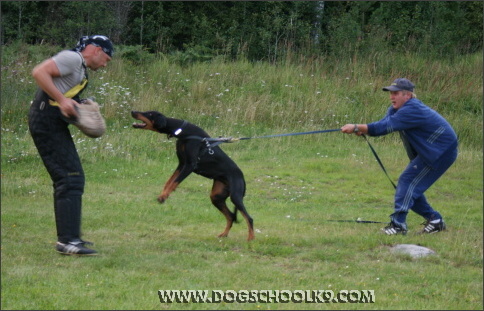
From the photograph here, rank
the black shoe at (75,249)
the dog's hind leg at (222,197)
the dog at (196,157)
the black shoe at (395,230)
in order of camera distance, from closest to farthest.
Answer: the black shoe at (75,249)
the dog at (196,157)
the dog's hind leg at (222,197)
the black shoe at (395,230)

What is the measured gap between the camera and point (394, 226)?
322 inches

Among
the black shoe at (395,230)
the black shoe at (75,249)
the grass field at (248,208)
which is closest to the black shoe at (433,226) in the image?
the grass field at (248,208)

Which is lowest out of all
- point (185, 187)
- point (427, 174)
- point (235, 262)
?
point (185, 187)

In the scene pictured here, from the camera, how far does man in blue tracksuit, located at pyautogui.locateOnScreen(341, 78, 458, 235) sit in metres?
7.95

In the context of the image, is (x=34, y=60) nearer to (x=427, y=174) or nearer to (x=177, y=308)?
(x=427, y=174)

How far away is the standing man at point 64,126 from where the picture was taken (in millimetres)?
6402

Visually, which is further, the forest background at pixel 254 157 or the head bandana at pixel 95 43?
the head bandana at pixel 95 43

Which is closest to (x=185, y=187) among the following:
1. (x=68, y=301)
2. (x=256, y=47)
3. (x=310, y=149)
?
(x=310, y=149)

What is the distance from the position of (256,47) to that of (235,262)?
14.2 metres

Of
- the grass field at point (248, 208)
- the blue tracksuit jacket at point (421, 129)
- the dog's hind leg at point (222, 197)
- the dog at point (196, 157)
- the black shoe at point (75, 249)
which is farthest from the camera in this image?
the blue tracksuit jacket at point (421, 129)

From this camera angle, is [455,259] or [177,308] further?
[455,259]

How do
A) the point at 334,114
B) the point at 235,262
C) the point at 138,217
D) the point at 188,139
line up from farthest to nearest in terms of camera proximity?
the point at 334,114 → the point at 138,217 → the point at 188,139 → the point at 235,262

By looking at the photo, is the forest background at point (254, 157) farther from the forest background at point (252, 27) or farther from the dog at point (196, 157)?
the dog at point (196, 157)

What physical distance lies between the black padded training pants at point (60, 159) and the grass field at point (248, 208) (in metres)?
0.38
